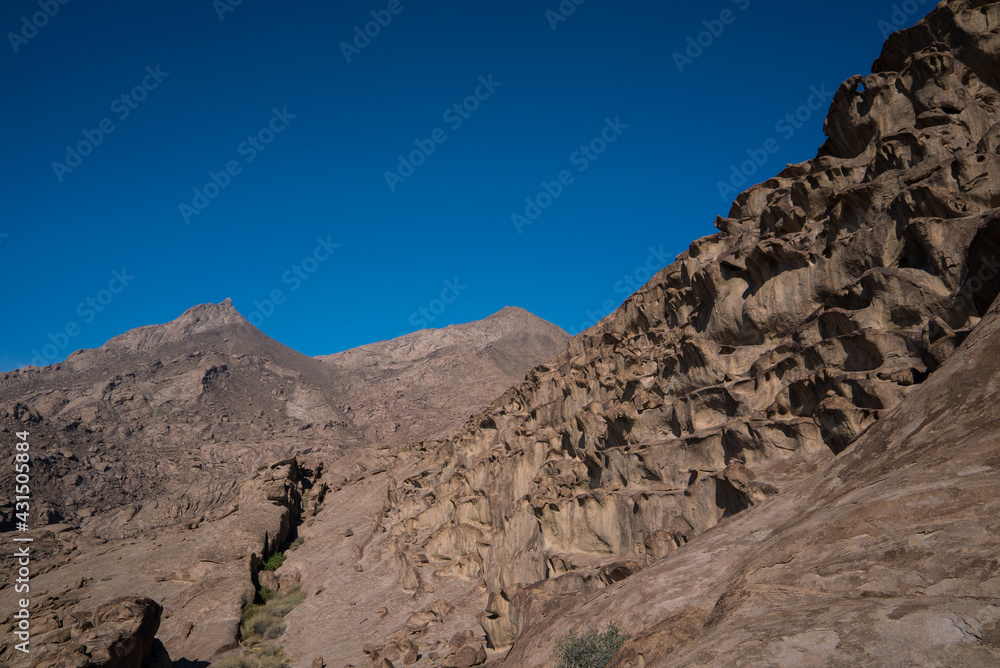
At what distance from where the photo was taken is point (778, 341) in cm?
2188

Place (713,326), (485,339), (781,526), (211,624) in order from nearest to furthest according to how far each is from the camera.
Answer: (781,526)
(713,326)
(211,624)
(485,339)

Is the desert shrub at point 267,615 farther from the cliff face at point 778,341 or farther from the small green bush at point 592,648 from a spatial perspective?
the small green bush at point 592,648

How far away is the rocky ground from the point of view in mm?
7188

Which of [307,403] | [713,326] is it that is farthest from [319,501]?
[307,403]

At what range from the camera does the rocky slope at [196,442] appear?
119ft

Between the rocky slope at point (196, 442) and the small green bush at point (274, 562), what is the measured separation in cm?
79

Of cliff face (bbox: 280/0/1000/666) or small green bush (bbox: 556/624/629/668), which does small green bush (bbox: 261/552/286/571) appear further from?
small green bush (bbox: 556/624/629/668)

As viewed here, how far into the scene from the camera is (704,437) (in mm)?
19297

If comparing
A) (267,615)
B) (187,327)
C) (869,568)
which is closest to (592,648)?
(869,568)

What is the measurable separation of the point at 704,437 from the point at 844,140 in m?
13.3

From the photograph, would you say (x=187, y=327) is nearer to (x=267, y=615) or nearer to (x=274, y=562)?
(x=274, y=562)

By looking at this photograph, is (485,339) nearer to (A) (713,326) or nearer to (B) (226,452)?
(B) (226,452)

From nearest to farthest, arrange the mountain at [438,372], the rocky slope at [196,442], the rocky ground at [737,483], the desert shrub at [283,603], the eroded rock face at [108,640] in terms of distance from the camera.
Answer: the rocky ground at [737,483] < the eroded rock face at [108,640] < the desert shrub at [283,603] < the rocky slope at [196,442] < the mountain at [438,372]

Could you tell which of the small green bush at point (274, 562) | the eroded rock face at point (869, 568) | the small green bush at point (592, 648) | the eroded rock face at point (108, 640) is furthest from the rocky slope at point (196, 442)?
the eroded rock face at point (869, 568)
